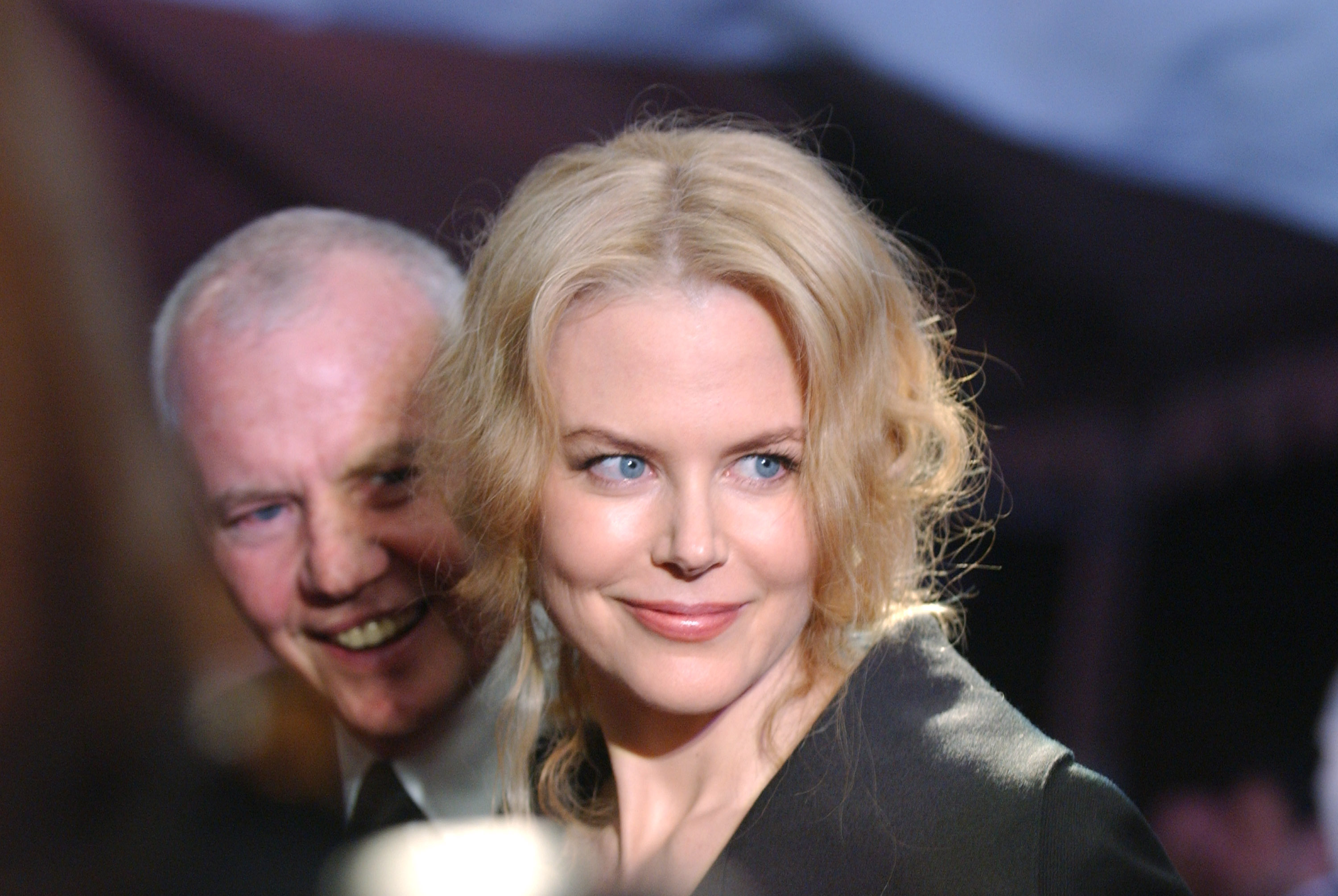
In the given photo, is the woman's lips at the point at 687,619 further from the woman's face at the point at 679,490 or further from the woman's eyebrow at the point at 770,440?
the woman's eyebrow at the point at 770,440

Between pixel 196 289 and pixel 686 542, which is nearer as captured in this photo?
pixel 686 542

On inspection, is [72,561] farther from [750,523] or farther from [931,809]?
[931,809]

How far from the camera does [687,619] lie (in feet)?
3.46

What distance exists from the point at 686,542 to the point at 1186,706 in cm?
127

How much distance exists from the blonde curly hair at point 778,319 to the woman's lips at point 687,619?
4.5 inches

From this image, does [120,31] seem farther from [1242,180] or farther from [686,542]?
[1242,180]

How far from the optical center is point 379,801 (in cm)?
153

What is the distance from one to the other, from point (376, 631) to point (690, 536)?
0.61 m

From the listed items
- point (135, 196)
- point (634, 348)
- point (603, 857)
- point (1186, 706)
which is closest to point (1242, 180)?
point (1186, 706)

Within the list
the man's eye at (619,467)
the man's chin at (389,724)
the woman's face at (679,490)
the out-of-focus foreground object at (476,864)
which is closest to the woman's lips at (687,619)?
the woman's face at (679,490)

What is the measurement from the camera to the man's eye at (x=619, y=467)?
106 centimetres

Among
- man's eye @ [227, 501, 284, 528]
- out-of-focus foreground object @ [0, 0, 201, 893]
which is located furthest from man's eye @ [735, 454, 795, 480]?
man's eye @ [227, 501, 284, 528]

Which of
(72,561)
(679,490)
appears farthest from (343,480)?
(72,561)

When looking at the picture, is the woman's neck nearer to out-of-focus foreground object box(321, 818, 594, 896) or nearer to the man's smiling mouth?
out-of-focus foreground object box(321, 818, 594, 896)
